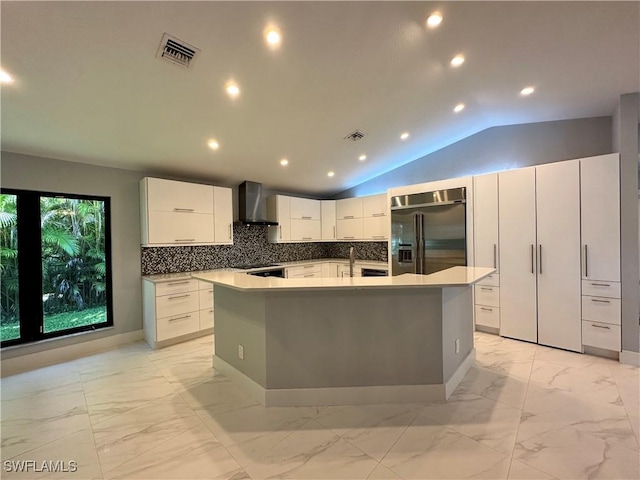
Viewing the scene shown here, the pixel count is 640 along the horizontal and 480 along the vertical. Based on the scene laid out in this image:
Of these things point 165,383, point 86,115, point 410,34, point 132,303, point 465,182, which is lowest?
point 165,383

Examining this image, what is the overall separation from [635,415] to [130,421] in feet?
11.9

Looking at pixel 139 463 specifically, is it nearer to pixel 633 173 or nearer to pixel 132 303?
A: pixel 132 303

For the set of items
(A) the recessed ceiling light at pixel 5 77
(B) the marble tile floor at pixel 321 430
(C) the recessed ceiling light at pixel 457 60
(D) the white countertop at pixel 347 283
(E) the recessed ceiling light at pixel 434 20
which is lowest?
(B) the marble tile floor at pixel 321 430

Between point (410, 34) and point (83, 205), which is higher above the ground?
point (410, 34)

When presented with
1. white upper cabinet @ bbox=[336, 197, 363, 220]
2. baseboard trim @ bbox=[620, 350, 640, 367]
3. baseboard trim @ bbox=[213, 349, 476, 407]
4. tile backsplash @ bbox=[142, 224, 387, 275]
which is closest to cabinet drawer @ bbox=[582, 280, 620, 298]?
baseboard trim @ bbox=[620, 350, 640, 367]

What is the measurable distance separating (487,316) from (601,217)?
5.42 feet

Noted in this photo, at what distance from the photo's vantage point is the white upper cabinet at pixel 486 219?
3627 millimetres

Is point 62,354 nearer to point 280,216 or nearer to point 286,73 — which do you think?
point 280,216

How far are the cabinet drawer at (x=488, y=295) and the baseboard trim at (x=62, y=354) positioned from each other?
15.0 ft

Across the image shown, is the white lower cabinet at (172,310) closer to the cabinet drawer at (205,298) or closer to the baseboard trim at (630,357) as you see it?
the cabinet drawer at (205,298)

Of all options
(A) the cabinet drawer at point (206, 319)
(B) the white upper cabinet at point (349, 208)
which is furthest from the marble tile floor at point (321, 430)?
(B) the white upper cabinet at point (349, 208)

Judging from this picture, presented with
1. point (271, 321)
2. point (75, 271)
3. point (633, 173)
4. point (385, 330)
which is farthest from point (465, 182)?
point (75, 271)

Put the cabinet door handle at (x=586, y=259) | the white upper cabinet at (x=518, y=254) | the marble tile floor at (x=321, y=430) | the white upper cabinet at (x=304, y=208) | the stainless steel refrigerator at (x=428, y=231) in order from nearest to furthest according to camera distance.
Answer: the marble tile floor at (x=321, y=430), the cabinet door handle at (x=586, y=259), the white upper cabinet at (x=518, y=254), the stainless steel refrigerator at (x=428, y=231), the white upper cabinet at (x=304, y=208)

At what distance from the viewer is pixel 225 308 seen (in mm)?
2654
